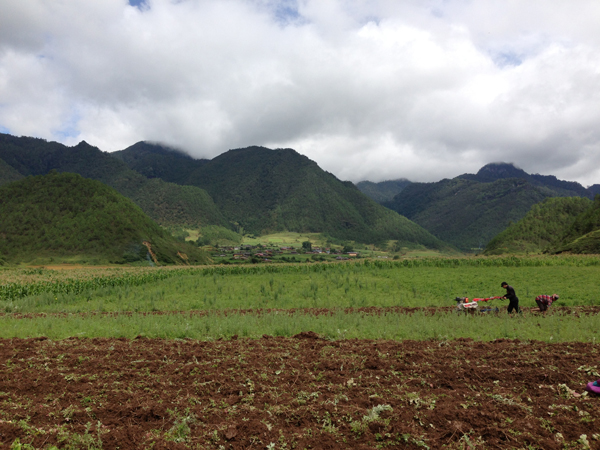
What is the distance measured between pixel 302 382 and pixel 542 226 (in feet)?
330

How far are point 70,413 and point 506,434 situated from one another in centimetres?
698

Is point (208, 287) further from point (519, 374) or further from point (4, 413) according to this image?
point (519, 374)

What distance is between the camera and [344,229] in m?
185

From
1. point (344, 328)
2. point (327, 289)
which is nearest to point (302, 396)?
point (344, 328)

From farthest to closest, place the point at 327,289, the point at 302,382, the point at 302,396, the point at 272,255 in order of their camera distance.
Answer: the point at 272,255
the point at 327,289
the point at 302,382
the point at 302,396

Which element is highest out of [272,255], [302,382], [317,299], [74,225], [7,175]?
[7,175]

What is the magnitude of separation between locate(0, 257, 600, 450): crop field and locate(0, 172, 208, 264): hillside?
166 ft

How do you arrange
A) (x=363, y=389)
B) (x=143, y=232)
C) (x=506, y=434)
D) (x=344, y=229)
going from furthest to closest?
(x=344, y=229) < (x=143, y=232) < (x=363, y=389) < (x=506, y=434)

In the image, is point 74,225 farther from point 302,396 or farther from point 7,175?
point 7,175

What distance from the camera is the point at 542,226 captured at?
85.7 metres

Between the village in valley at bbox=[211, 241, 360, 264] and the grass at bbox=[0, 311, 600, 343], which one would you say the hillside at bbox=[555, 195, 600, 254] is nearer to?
the grass at bbox=[0, 311, 600, 343]

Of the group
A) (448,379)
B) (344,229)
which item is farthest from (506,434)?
(344,229)

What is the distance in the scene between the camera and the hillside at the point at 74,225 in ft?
188

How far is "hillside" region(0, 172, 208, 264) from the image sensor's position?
57.3m
